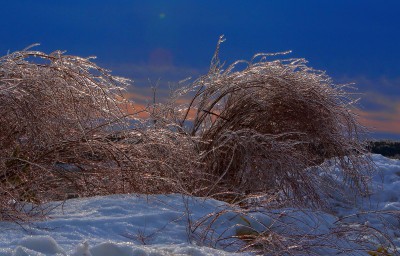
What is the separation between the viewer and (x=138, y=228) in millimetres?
3877

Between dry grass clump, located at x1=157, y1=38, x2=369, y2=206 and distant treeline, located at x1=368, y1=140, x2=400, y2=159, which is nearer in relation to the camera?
dry grass clump, located at x1=157, y1=38, x2=369, y2=206

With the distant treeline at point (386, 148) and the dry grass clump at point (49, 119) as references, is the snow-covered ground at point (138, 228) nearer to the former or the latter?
the dry grass clump at point (49, 119)

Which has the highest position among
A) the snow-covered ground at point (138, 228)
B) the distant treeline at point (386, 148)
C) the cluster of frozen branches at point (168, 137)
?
the distant treeline at point (386, 148)

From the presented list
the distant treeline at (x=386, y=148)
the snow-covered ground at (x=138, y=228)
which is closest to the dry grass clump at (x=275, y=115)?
the snow-covered ground at (x=138, y=228)

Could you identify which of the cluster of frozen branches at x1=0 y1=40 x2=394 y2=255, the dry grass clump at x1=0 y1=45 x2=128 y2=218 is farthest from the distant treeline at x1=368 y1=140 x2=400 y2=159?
the dry grass clump at x1=0 y1=45 x2=128 y2=218

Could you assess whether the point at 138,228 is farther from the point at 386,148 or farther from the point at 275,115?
the point at 386,148

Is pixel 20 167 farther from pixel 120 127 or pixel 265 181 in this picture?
pixel 265 181

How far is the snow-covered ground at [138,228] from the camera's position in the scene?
311cm

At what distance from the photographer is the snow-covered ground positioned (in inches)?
122

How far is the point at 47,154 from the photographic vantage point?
5605 mm

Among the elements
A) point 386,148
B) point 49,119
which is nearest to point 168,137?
point 49,119

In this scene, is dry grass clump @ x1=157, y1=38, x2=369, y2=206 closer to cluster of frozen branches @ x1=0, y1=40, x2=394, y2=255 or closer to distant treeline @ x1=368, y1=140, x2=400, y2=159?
cluster of frozen branches @ x1=0, y1=40, x2=394, y2=255

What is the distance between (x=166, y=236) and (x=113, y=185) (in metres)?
1.81

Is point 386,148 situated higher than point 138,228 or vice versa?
point 386,148
